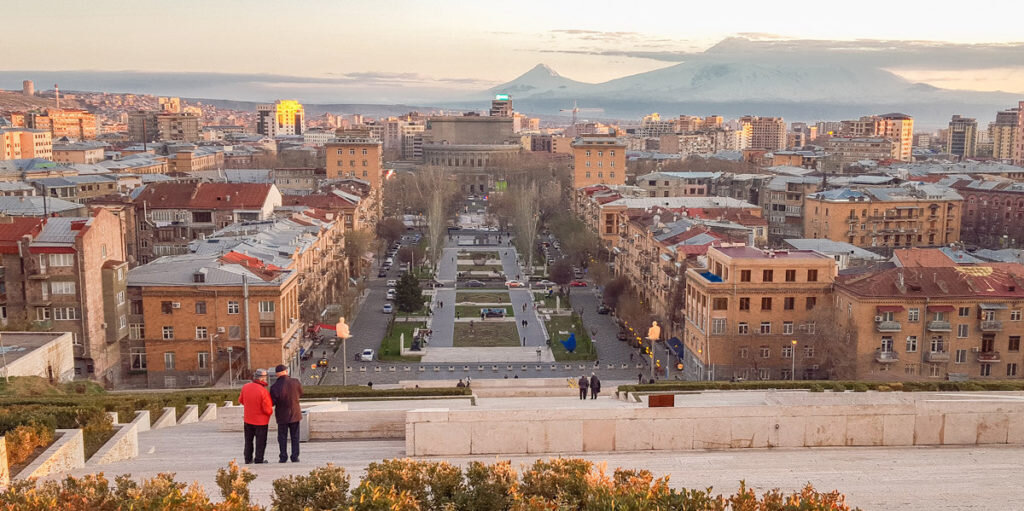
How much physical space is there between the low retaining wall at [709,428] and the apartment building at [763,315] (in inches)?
753

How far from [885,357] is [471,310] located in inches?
933

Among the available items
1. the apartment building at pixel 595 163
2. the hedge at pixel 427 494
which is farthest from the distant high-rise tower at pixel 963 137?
the hedge at pixel 427 494

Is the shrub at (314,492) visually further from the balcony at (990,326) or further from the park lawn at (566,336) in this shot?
the park lawn at (566,336)

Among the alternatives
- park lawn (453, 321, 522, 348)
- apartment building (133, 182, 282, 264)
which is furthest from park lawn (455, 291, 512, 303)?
apartment building (133, 182, 282, 264)

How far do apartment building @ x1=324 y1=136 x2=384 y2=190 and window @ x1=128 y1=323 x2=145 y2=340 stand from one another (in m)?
52.4

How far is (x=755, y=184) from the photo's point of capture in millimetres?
81938

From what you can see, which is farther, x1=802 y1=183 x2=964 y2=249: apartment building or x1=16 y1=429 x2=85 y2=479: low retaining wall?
x1=802 y1=183 x2=964 y2=249: apartment building

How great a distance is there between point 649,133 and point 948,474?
173m

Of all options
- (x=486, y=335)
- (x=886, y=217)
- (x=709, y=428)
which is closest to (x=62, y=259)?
(x=486, y=335)

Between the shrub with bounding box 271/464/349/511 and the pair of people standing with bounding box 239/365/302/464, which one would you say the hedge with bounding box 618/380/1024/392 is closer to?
the pair of people standing with bounding box 239/365/302/464

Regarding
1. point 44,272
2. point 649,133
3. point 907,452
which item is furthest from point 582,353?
point 649,133

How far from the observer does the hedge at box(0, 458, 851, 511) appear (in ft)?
27.9

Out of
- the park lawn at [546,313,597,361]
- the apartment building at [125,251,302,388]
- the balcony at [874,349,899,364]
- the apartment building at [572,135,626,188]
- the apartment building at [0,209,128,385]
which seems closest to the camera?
the balcony at [874,349,899,364]

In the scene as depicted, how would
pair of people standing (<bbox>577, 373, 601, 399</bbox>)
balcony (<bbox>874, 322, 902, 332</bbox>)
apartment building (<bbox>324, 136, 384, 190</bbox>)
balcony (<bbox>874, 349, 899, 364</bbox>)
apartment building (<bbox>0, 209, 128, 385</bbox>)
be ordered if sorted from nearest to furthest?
pair of people standing (<bbox>577, 373, 601, 399</bbox>), balcony (<bbox>874, 322, 902, 332</bbox>), balcony (<bbox>874, 349, 899, 364</bbox>), apartment building (<bbox>0, 209, 128, 385</bbox>), apartment building (<bbox>324, 136, 384, 190</bbox>)
